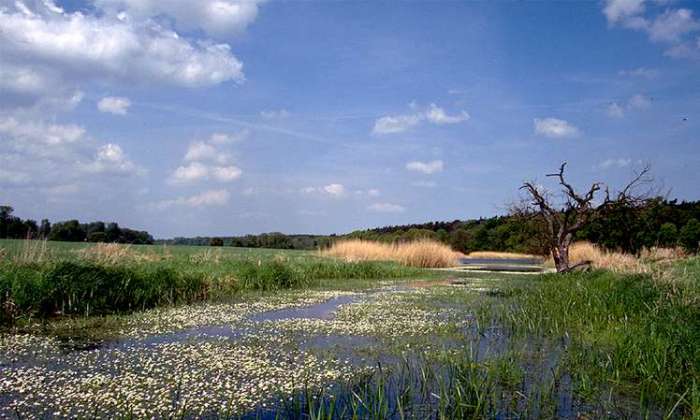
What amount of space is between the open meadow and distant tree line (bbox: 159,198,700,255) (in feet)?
46.4

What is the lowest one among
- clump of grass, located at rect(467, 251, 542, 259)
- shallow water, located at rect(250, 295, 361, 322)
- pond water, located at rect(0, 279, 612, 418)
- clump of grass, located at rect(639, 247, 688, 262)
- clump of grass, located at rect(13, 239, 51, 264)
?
clump of grass, located at rect(467, 251, 542, 259)

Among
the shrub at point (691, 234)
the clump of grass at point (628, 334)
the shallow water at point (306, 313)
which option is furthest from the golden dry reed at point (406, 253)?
the shrub at point (691, 234)

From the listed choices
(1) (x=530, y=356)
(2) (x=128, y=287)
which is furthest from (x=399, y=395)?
(2) (x=128, y=287)

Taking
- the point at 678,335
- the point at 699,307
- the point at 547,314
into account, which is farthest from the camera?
the point at 547,314

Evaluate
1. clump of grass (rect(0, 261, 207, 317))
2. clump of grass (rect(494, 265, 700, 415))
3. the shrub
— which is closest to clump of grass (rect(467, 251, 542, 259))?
the shrub

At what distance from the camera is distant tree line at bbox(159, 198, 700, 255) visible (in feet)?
93.1

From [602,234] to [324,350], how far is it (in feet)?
129

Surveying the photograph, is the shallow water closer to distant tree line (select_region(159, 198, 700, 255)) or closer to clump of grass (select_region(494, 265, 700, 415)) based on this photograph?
clump of grass (select_region(494, 265, 700, 415))

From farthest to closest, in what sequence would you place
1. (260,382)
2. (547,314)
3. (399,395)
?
(547,314), (260,382), (399,395)

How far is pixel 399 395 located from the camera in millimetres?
4426

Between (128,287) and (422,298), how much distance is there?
23.0 ft

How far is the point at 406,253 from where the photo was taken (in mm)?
28562

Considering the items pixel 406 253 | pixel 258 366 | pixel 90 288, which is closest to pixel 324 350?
pixel 258 366

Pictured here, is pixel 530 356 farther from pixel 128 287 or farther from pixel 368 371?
pixel 128 287
